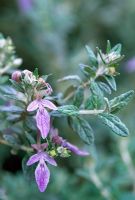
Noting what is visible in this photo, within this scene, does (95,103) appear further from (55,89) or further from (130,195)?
(55,89)

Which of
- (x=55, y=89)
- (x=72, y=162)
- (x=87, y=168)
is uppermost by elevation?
(x=55, y=89)

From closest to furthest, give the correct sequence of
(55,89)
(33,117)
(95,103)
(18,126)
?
(95,103) < (33,117) < (18,126) < (55,89)

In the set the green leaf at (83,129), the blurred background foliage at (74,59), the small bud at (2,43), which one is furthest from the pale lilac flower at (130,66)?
the green leaf at (83,129)

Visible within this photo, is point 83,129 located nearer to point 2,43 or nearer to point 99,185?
point 2,43

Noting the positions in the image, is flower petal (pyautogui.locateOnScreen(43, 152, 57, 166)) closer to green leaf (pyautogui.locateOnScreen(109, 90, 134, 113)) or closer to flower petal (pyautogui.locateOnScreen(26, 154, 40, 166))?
flower petal (pyautogui.locateOnScreen(26, 154, 40, 166))

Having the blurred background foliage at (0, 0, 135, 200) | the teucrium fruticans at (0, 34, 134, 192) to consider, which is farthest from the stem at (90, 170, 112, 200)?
the teucrium fruticans at (0, 34, 134, 192)

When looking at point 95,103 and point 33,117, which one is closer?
point 95,103

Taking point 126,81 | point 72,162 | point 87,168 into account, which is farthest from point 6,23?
point 87,168
